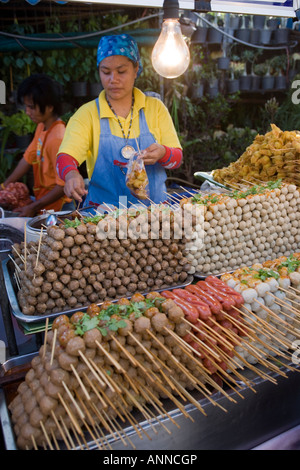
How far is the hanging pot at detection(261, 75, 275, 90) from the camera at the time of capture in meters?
8.98

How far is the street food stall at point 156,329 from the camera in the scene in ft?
5.28

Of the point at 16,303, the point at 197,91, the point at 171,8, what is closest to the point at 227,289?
the point at 16,303

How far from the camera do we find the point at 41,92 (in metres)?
4.28

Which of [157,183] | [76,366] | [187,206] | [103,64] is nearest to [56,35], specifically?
[103,64]

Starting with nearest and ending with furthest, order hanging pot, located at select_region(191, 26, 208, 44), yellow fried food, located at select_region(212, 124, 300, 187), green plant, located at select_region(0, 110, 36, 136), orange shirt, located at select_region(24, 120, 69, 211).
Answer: yellow fried food, located at select_region(212, 124, 300, 187), orange shirt, located at select_region(24, 120, 69, 211), green plant, located at select_region(0, 110, 36, 136), hanging pot, located at select_region(191, 26, 208, 44)

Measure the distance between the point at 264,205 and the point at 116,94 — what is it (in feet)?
5.13

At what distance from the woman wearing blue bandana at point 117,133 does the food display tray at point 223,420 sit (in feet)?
5.96

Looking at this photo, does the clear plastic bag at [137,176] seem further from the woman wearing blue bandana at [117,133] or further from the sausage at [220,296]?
the sausage at [220,296]

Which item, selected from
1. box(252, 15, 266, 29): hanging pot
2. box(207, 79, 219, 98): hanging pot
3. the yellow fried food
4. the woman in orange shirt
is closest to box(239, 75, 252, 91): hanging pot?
box(207, 79, 219, 98): hanging pot

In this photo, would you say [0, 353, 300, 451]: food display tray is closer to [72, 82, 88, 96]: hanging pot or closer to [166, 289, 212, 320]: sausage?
[166, 289, 212, 320]: sausage

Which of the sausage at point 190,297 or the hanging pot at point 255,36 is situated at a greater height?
the hanging pot at point 255,36

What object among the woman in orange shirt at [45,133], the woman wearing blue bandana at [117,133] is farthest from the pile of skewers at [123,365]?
the woman in orange shirt at [45,133]

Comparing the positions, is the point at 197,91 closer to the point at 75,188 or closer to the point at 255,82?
the point at 255,82

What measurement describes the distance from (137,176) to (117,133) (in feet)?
1.69
